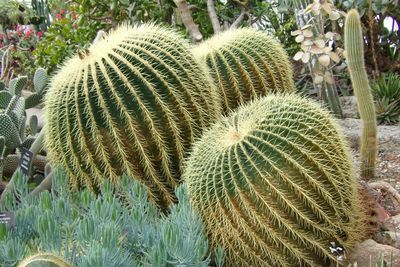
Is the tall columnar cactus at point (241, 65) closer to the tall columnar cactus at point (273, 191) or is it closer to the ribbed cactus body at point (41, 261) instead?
the tall columnar cactus at point (273, 191)

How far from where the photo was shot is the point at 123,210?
2.09 m

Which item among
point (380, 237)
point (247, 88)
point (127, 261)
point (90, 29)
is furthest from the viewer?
point (90, 29)

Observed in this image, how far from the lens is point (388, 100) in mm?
5230

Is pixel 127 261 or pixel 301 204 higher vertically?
pixel 127 261

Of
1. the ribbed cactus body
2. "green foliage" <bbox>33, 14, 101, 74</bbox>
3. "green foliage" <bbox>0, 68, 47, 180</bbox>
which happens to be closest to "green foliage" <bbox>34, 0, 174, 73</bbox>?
"green foliage" <bbox>33, 14, 101, 74</bbox>

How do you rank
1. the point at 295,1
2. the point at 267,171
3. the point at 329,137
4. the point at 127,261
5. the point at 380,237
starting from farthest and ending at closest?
the point at 295,1, the point at 380,237, the point at 329,137, the point at 267,171, the point at 127,261

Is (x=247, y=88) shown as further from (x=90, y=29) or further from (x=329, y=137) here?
(x=90, y=29)

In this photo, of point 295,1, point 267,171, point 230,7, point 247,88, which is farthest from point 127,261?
point 230,7

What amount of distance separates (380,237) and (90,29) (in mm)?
3688

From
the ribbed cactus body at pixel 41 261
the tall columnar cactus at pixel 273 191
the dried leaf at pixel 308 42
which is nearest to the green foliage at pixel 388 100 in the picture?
the dried leaf at pixel 308 42

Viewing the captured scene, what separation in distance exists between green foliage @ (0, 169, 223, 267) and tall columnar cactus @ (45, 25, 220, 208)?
269mm

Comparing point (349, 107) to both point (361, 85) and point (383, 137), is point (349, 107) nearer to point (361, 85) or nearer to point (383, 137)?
point (383, 137)

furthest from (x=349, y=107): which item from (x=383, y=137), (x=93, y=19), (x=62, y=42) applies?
(x=62, y=42)

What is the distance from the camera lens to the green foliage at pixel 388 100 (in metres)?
5.13
